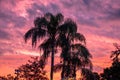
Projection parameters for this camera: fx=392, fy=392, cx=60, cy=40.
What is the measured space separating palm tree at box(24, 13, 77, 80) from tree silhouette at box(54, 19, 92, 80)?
0.18 m

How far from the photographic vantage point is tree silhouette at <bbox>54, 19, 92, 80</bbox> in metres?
48.3

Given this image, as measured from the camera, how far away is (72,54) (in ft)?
168

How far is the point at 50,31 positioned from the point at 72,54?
4996mm

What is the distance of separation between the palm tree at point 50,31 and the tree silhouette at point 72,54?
0.18 metres

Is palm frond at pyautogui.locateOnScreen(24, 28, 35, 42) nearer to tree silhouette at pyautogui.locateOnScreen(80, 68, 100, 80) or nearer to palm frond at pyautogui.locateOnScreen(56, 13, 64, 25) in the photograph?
palm frond at pyautogui.locateOnScreen(56, 13, 64, 25)

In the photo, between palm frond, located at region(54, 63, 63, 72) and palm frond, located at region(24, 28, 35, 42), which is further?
A: palm frond, located at region(54, 63, 63, 72)

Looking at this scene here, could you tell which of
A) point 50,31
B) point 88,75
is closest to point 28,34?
point 50,31

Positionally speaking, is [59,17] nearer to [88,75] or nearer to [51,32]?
[51,32]

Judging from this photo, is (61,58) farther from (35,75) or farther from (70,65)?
(35,75)

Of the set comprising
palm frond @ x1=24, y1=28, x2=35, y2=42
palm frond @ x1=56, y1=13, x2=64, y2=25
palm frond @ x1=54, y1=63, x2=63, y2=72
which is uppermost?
palm frond @ x1=56, y1=13, x2=64, y2=25

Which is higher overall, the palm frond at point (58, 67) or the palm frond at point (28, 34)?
the palm frond at point (28, 34)

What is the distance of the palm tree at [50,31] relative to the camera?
47.8 metres

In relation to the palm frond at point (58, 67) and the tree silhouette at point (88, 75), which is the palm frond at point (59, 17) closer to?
the palm frond at point (58, 67)

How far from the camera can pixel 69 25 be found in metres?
48.2
